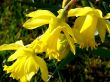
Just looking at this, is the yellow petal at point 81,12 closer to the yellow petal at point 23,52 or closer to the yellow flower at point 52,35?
the yellow flower at point 52,35

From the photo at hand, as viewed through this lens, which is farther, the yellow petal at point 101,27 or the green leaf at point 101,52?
the green leaf at point 101,52

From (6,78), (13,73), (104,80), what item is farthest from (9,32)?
(13,73)

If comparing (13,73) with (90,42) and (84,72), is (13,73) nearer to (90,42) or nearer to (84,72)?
(90,42)

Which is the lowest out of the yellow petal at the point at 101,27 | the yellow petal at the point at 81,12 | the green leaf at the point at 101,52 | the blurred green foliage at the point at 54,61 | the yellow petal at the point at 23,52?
the blurred green foliage at the point at 54,61

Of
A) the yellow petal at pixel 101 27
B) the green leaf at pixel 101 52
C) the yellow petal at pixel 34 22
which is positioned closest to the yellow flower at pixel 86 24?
the yellow petal at pixel 101 27

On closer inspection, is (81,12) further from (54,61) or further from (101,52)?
(54,61)

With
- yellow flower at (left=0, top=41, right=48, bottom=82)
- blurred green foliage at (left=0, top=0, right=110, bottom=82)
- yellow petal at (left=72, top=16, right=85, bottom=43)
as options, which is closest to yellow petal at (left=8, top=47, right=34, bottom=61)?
yellow flower at (left=0, top=41, right=48, bottom=82)

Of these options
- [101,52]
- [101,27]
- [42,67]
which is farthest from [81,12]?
[101,52]
